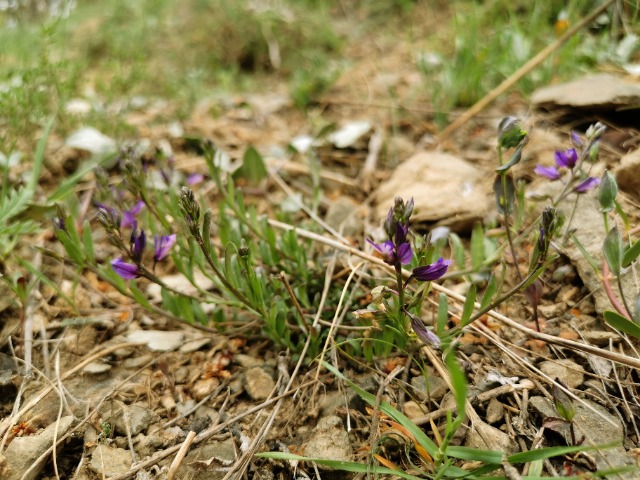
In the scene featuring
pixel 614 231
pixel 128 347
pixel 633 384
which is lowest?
pixel 633 384

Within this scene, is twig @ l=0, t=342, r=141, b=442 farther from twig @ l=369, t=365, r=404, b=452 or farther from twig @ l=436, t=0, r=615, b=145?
twig @ l=436, t=0, r=615, b=145

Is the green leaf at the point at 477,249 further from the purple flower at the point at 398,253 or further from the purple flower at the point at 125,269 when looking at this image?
the purple flower at the point at 125,269

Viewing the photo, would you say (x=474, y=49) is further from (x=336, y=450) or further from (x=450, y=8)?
(x=336, y=450)

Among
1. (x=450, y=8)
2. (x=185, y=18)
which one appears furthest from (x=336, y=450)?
(x=185, y=18)

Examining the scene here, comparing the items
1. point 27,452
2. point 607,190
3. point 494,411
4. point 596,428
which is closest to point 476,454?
point 494,411

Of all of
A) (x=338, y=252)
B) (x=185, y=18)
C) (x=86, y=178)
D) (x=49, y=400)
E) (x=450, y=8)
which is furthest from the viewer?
(x=185, y=18)

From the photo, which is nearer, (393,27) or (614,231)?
(614,231)
